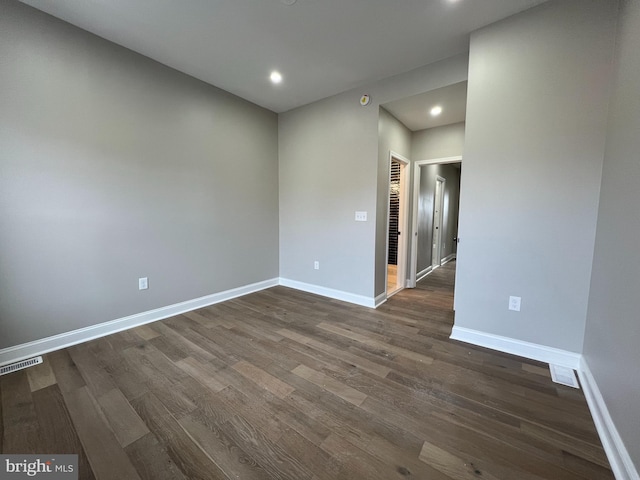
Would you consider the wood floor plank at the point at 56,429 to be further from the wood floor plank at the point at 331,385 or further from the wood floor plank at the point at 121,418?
the wood floor plank at the point at 331,385

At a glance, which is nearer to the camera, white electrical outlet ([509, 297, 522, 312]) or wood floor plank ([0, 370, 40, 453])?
wood floor plank ([0, 370, 40, 453])

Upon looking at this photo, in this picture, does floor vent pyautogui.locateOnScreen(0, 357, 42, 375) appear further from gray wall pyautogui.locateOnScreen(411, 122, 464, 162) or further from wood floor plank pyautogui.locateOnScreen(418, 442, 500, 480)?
gray wall pyautogui.locateOnScreen(411, 122, 464, 162)

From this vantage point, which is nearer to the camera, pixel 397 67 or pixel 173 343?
pixel 173 343

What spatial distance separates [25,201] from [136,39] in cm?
172

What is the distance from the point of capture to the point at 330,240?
Result: 3.60 meters

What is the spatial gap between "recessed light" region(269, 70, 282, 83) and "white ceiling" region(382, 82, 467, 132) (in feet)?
4.31

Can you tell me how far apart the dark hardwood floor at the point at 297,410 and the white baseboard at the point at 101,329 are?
0.11m

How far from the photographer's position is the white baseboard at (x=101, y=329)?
6.48ft

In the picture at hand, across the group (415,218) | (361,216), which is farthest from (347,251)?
(415,218)

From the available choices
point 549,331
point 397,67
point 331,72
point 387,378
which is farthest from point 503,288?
point 331,72

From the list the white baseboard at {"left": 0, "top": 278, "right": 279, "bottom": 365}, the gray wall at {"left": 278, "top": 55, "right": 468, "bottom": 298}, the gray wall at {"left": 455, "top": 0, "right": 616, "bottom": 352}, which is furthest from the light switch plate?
the white baseboard at {"left": 0, "top": 278, "right": 279, "bottom": 365}

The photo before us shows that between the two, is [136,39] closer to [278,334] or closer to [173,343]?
[173,343]

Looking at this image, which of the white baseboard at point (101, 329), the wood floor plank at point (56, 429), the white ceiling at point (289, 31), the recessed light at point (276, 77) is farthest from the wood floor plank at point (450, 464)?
the recessed light at point (276, 77)

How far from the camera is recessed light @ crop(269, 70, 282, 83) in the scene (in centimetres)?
281
